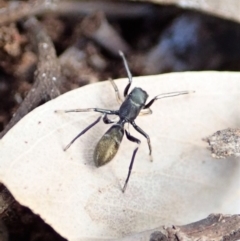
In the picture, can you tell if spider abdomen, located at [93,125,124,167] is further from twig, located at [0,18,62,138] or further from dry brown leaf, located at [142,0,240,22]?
dry brown leaf, located at [142,0,240,22]

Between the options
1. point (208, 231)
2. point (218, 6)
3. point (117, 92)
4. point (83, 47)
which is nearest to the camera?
point (208, 231)

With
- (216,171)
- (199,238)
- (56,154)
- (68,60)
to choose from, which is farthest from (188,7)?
(199,238)

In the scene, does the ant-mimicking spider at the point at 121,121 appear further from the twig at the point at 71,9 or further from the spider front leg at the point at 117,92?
the twig at the point at 71,9

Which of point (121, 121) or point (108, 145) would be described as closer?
point (108, 145)

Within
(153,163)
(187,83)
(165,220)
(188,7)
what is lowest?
(165,220)

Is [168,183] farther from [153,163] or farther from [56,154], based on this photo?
[56,154]

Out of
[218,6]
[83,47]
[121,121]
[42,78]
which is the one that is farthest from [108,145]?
[218,6]

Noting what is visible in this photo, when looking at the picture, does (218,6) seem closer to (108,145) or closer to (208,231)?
(108,145)
